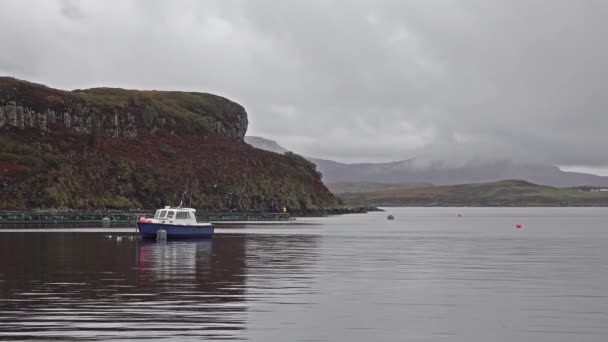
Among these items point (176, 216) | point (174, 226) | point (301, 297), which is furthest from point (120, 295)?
point (176, 216)

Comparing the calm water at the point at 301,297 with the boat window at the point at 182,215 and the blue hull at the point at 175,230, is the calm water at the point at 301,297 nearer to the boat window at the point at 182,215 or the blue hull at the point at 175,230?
the blue hull at the point at 175,230

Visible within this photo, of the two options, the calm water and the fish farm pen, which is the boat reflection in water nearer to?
the calm water

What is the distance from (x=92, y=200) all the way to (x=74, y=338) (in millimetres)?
167307

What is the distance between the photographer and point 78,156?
199125mm

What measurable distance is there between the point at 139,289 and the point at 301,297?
305 inches

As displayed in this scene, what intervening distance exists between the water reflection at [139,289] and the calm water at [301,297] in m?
0.06

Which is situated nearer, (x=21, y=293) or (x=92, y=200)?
(x=21, y=293)

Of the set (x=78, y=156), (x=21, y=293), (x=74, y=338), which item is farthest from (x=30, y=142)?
(x=74, y=338)

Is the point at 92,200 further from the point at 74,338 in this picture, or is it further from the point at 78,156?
the point at 74,338

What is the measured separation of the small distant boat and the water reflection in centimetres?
1516

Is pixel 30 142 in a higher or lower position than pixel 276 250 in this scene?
higher

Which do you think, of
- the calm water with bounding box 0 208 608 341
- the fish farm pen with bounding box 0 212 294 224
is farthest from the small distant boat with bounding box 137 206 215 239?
the fish farm pen with bounding box 0 212 294 224

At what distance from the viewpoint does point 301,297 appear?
35.8 m

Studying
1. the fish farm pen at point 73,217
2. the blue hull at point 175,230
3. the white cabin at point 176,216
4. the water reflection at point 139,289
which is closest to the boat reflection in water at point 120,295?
the water reflection at point 139,289
